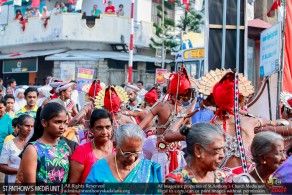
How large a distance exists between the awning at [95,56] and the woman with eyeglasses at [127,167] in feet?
69.1

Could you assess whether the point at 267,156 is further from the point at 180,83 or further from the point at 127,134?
the point at 180,83

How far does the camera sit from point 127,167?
390cm

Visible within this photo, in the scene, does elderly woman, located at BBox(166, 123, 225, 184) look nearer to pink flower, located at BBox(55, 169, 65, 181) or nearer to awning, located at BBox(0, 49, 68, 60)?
pink flower, located at BBox(55, 169, 65, 181)

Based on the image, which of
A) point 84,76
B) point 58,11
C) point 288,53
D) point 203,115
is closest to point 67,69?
point 58,11

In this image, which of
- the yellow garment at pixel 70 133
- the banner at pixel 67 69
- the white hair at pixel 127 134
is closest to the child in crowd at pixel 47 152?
the white hair at pixel 127 134

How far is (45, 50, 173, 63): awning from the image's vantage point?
82.3 feet

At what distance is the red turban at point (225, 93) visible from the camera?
16.0 ft

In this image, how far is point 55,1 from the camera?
100ft

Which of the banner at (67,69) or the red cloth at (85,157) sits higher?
the banner at (67,69)

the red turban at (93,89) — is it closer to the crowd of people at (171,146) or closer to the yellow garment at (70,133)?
Answer: the yellow garment at (70,133)

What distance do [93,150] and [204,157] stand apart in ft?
4.39

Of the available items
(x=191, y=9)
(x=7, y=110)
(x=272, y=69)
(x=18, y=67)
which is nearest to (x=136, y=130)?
(x=272, y=69)

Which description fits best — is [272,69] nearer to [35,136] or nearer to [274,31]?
[274,31]

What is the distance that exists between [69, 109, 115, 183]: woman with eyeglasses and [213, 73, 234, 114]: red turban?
0.97 metres
